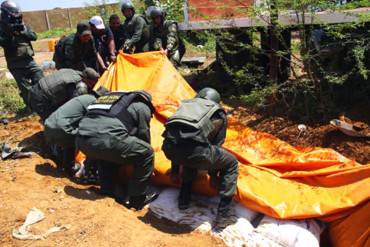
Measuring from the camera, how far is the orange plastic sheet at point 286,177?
11.1 feet

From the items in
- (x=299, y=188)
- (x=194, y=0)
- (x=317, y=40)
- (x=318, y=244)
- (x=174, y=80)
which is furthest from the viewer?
(x=194, y=0)

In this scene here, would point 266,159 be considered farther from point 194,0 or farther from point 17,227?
point 194,0

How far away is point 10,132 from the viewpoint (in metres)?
5.72

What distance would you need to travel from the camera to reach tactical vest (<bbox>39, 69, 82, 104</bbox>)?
466 centimetres

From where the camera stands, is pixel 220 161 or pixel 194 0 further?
pixel 194 0

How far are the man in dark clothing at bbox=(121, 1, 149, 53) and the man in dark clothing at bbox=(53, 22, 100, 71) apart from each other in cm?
52

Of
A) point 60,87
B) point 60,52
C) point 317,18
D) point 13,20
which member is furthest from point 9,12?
point 317,18

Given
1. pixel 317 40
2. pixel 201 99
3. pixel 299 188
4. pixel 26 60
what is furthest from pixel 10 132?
pixel 317 40

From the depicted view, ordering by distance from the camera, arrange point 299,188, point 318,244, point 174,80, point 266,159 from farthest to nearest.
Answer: point 174,80 → point 266,159 → point 299,188 → point 318,244

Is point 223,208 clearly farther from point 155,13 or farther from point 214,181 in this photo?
point 155,13

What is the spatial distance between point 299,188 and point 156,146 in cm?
149

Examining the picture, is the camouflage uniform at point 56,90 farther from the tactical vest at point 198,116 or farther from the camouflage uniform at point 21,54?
the tactical vest at point 198,116

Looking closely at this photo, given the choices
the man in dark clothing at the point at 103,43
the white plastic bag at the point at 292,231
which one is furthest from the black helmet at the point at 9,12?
the white plastic bag at the point at 292,231

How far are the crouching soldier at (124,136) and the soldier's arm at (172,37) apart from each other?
2652mm
